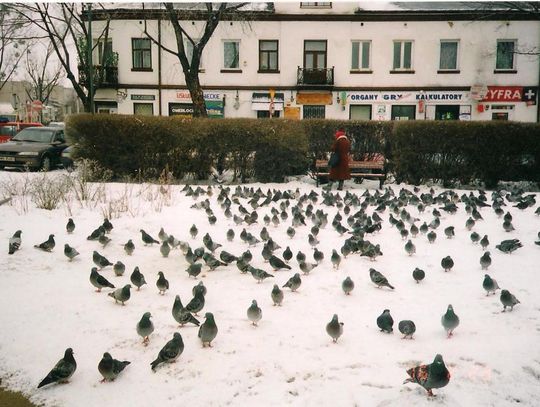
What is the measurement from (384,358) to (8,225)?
22.9 ft

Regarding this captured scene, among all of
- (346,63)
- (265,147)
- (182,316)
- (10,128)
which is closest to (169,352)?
(182,316)

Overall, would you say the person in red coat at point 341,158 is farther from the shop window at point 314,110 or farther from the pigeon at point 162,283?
the shop window at point 314,110

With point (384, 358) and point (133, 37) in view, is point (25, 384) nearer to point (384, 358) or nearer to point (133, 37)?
point (384, 358)

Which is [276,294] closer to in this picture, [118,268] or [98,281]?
[98,281]

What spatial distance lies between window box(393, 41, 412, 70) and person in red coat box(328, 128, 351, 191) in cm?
1769

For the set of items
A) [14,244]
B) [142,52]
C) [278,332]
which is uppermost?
[142,52]

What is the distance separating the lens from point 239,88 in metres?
29.0

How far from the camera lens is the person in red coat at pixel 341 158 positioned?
1319cm

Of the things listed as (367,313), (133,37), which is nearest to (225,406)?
(367,313)

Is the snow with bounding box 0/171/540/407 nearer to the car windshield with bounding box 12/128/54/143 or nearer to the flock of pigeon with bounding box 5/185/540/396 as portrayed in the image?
the flock of pigeon with bounding box 5/185/540/396

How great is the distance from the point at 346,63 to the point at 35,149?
61.4ft

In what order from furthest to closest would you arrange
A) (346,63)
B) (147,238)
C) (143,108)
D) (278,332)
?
(143,108), (346,63), (147,238), (278,332)

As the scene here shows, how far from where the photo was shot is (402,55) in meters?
28.5

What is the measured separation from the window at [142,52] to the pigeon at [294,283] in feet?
88.2
